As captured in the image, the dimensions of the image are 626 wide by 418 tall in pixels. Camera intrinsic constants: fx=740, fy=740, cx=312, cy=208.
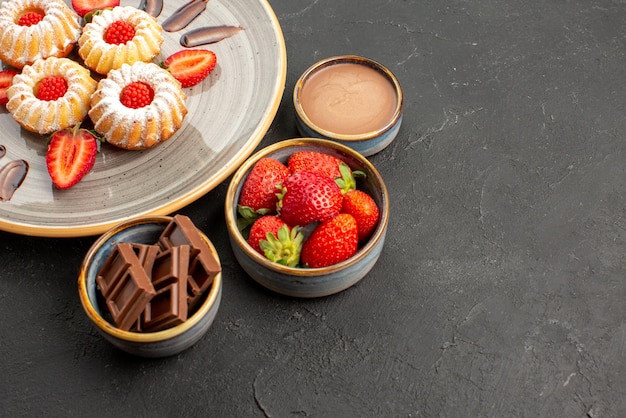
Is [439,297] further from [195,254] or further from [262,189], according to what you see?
[195,254]

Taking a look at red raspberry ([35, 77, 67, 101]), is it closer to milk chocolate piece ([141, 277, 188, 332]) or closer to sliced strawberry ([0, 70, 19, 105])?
sliced strawberry ([0, 70, 19, 105])

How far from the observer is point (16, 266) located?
6.13 ft

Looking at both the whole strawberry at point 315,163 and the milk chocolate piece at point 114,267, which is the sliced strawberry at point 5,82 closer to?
the milk chocolate piece at point 114,267

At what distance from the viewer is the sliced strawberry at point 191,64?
6.86 ft

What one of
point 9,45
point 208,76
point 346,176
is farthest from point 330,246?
point 9,45

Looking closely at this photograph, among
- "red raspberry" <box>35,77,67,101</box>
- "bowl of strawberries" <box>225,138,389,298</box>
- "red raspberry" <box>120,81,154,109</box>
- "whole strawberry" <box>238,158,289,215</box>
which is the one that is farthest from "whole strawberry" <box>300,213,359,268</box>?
"red raspberry" <box>35,77,67,101</box>

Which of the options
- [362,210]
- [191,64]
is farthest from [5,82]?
[362,210]

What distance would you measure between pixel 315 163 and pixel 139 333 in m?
0.60

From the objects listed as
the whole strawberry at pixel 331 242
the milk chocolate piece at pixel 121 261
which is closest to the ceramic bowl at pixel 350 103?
the whole strawberry at pixel 331 242

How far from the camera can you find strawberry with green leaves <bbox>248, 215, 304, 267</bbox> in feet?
5.65

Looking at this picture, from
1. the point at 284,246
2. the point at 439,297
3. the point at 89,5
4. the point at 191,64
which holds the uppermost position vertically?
the point at 89,5

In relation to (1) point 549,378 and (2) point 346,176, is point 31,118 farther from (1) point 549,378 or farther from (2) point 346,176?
(1) point 549,378

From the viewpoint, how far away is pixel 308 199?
1.71 metres

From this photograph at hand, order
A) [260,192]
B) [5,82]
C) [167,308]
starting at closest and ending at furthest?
[167,308] → [260,192] → [5,82]
